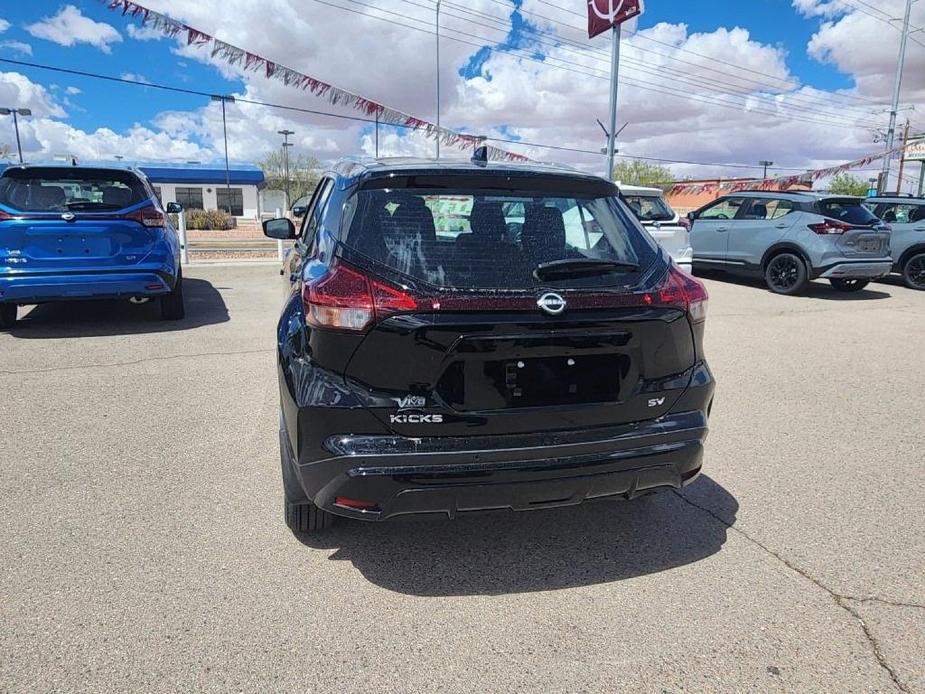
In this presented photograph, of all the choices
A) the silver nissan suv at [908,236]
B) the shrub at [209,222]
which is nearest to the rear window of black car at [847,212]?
the silver nissan suv at [908,236]

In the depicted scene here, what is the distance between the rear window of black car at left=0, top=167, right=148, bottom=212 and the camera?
21.7 feet

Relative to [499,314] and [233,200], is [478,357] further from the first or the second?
[233,200]

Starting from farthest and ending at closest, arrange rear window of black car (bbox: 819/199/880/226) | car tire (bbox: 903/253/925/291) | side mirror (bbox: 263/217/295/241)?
car tire (bbox: 903/253/925/291)
rear window of black car (bbox: 819/199/880/226)
side mirror (bbox: 263/217/295/241)

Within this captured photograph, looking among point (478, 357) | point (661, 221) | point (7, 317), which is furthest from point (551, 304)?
point (661, 221)

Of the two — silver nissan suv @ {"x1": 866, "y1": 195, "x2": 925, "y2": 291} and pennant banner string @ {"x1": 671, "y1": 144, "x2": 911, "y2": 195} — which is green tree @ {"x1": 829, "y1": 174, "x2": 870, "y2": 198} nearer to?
pennant banner string @ {"x1": 671, "y1": 144, "x2": 911, "y2": 195}

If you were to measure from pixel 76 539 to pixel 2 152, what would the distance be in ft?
270

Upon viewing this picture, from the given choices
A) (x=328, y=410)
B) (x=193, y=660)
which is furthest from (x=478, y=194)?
(x=193, y=660)

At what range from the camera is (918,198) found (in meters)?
12.9

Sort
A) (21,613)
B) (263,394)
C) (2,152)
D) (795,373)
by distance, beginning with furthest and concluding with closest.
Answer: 1. (2,152)
2. (795,373)
3. (263,394)
4. (21,613)

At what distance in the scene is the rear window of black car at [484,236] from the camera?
2.50 meters

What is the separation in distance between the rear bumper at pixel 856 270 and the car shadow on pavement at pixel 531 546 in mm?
8593

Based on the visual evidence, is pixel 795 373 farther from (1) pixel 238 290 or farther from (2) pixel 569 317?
(1) pixel 238 290

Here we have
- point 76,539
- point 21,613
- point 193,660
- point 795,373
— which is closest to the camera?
point 193,660

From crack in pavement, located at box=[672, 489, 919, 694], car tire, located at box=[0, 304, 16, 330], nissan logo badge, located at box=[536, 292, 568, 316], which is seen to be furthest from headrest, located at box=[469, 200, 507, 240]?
car tire, located at box=[0, 304, 16, 330]
